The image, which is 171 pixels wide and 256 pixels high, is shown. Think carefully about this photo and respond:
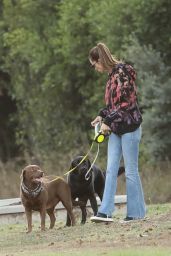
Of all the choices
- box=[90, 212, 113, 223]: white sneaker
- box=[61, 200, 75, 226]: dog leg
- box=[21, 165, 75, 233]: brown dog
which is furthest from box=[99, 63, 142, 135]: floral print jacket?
box=[61, 200, 75, 226]: dog leg

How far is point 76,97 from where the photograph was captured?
3159 cm

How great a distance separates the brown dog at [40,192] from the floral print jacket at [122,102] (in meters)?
1.59

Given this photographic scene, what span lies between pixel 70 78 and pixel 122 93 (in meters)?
18.5

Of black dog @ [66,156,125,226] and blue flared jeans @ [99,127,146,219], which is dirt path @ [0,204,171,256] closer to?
blue flared jeans @ [99,127,146,219]

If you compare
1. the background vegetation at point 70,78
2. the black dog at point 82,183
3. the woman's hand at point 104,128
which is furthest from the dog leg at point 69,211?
the background vegetation at point 70,78

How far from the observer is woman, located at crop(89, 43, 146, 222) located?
12375 mm

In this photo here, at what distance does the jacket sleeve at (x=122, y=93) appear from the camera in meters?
12.3

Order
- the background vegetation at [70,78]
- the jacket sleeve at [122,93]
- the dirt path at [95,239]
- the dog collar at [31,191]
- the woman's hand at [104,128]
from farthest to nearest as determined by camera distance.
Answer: the background vegetation at [70,78], the dog collar at [31,191], the woman's hand at [104,128], the jacket sleeve at [122,93], the dirt path at [95,239]

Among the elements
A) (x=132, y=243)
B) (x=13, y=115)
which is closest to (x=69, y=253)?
(x=132, y=243)

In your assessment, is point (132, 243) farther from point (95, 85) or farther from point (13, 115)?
point (13, 115)

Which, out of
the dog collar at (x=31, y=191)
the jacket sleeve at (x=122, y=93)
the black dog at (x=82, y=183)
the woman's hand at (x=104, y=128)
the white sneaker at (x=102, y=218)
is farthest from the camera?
the black dog at (x=82, y=183)

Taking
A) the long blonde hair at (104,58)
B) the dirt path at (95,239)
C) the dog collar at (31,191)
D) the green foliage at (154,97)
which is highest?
the green foliage at (154,97)

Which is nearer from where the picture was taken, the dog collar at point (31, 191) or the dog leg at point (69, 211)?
the dog collar at point (31, 191)

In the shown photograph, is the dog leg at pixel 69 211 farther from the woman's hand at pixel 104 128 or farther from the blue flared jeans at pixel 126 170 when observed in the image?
the woman's hand at pixel 104 128
